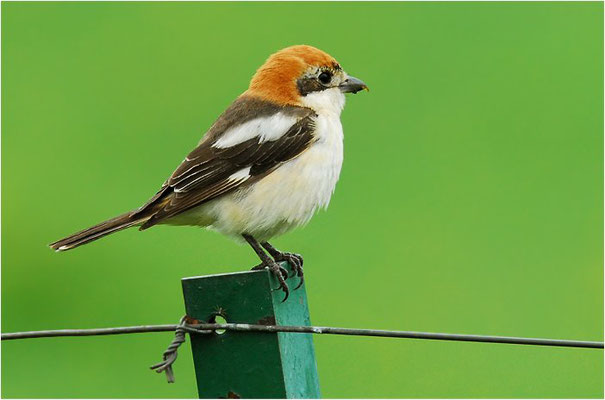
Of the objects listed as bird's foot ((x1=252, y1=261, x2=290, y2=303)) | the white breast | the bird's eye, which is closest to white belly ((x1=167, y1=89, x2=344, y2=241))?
the white breast

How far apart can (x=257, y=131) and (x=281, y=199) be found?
1.17ft

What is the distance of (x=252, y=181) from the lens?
470cm

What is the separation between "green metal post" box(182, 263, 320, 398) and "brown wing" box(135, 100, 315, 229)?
1217 millimetres

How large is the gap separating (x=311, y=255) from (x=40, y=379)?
1.89m

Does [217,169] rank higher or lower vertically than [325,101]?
lower

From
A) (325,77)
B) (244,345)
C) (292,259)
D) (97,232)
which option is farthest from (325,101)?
(244,345)

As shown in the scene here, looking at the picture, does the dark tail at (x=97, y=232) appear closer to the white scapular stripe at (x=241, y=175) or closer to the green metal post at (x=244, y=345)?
the white scapular stripe at (x=241, y=175)

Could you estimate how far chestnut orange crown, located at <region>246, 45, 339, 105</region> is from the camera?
202 inches

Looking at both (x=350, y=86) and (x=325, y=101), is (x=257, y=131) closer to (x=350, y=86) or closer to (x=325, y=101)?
(x=325, y=101)

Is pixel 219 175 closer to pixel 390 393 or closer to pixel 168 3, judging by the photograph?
pixel 390 393

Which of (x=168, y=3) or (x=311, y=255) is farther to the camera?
(x=168, y=3)

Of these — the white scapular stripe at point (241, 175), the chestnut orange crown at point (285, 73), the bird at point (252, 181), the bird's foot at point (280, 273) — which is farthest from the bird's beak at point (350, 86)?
the bird's foot at point (280, 273)

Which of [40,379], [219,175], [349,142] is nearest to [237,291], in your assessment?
[219,175]

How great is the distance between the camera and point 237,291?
3357mm
